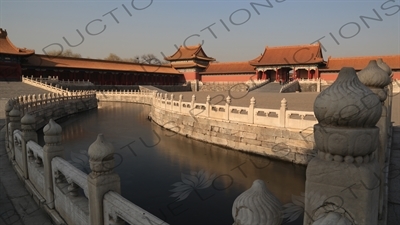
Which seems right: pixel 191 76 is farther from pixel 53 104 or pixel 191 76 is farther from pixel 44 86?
pixel 53 104

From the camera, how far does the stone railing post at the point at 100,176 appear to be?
309cm

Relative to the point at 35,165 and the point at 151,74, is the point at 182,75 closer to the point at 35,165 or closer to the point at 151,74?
the point at 151,74

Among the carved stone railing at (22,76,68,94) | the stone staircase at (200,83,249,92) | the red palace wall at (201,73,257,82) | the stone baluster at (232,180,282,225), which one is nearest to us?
the stone baluster at (232,180,282,225)

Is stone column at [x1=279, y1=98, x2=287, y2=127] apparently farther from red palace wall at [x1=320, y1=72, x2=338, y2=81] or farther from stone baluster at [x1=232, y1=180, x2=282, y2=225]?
red palace wall at [x1=320, y1=72, x2=338, y2=81]

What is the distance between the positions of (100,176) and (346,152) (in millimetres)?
2468

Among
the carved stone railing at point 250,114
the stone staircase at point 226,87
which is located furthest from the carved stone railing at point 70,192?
the stone staircase at point 226,87

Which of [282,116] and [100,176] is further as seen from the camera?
[282,116]

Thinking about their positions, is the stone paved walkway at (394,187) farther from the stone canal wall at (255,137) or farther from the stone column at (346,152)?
the stone canal wall at (255,137)

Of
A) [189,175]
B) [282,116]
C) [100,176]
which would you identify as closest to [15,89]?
[189,175]

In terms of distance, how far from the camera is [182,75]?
4697 cm

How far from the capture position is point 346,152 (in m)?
1.79

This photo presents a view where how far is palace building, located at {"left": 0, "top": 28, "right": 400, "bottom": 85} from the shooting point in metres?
31.8

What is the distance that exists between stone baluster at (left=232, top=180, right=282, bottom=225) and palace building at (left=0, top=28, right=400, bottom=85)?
34469 mm

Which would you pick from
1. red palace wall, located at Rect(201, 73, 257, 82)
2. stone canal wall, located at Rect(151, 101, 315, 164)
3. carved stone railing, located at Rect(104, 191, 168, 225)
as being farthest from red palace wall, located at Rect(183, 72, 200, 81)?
carved stone railing, located at Rect(104, 191, 168, 225)
